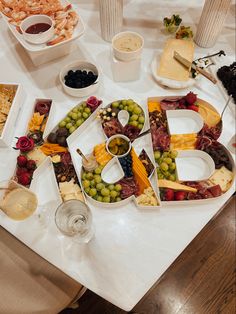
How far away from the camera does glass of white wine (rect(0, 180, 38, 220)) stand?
942mm

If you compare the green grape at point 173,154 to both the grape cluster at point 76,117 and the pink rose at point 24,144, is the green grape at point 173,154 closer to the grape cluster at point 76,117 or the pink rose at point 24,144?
the grape cluster at point 76,117

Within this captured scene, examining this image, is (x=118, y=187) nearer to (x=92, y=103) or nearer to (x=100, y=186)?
(x=100, y=186)

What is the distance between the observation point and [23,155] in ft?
3.63

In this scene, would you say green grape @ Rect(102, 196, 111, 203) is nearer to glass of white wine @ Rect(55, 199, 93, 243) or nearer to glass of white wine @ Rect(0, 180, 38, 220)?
glass of white wine @ Rect(55, 199, 93, 243)

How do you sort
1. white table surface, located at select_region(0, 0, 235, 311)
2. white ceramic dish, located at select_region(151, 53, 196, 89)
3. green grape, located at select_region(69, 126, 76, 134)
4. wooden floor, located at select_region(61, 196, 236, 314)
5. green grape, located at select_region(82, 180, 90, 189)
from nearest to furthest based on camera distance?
1. white table surface, located at select_region(0, 0, 235, 311)
2. green grape, located at select_region(82, 180, 90, 189)
3. green grape, located at select_region(69, 126, 76, 134)
4. white ceramic dish, located at select_region(151, 53, 196, 89)
5. wooden floor, located at select_region(61, 196, 236, 314)

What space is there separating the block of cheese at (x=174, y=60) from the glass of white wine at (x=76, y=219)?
71 centimetres

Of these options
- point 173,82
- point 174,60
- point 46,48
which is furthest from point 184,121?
point 46,48

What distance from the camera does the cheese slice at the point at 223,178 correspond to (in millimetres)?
1039

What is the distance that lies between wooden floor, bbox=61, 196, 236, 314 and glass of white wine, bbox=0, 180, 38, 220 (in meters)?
0.83

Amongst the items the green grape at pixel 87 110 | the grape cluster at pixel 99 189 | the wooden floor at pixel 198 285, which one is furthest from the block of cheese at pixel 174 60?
the wooden floor at pixel 198 285

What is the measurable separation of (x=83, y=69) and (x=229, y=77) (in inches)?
25.0

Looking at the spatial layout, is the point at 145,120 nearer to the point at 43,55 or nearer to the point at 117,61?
the point at 117,61

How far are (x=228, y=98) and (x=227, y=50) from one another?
0.31m

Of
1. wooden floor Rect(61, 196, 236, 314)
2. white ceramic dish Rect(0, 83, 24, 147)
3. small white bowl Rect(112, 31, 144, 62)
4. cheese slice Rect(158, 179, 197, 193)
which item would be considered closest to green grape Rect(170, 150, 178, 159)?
cheese slice Rect(158, 179, 197, 193)
